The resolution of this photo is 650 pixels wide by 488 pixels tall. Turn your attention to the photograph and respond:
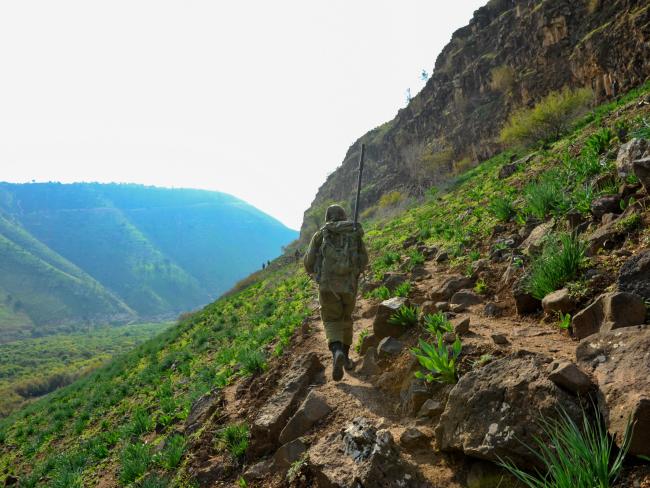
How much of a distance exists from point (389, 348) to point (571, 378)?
238cm

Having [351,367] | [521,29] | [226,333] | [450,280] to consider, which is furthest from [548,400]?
[521,29]

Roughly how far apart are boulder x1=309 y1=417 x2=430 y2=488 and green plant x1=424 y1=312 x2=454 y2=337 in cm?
130

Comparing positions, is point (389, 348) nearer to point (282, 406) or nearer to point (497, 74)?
point (282, 406)

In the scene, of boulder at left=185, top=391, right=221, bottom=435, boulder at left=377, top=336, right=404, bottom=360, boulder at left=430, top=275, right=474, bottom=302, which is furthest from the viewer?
boulder at left=430, top=275, right=474, bottom=302

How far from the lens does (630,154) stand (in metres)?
4.72

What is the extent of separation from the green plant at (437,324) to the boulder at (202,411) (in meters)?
3.20

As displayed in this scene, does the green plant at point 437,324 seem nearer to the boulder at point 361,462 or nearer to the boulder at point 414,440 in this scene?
the boulder at point 414,440

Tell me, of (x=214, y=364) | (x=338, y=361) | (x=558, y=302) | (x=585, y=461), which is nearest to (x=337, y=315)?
(x=338, y=361)

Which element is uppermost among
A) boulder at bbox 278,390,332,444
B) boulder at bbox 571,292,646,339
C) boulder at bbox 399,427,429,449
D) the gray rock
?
boulder at bbox 571,292,646,339

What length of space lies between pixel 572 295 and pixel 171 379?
30.3 feet

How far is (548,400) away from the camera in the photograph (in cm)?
221

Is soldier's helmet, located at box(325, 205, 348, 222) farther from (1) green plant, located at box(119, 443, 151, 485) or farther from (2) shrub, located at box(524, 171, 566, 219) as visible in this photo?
(1) green plant, located at box(119, 443, 151, 485)

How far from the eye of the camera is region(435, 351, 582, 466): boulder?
2.20 m

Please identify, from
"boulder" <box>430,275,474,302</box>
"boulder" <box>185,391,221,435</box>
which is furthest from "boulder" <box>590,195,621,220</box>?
"boulder" <box>185,391,221,435</box>
